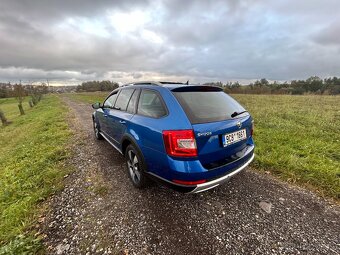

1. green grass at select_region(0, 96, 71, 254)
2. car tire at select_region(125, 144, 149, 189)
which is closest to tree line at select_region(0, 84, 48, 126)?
green grass at select_region(0, 96, 71, 254)

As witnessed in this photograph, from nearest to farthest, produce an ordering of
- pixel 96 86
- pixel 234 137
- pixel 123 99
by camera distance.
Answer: pixel 234 137 → pixel 123 99 → pixel 96 86

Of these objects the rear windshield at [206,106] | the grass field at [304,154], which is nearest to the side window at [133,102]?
the rear windshield at [206,106]

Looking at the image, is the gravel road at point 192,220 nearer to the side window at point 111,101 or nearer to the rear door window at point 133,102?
the rear door window at point 133,102

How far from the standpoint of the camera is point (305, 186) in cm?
328

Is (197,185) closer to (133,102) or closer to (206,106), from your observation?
(206,106)

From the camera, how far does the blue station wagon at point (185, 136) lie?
234 cm

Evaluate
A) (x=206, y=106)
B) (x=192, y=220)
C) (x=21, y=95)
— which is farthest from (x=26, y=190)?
(x=21, y=95)

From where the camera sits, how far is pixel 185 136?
232 centimetres

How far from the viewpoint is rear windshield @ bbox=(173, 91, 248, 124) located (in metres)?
2.52

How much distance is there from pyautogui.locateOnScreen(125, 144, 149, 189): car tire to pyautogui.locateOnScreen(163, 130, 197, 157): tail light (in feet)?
2.54

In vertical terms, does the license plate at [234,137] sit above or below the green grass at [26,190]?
above

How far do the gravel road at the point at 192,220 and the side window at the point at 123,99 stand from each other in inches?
57.5

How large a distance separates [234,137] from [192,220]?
126 centimetres

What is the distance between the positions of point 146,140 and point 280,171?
2.75 meters
